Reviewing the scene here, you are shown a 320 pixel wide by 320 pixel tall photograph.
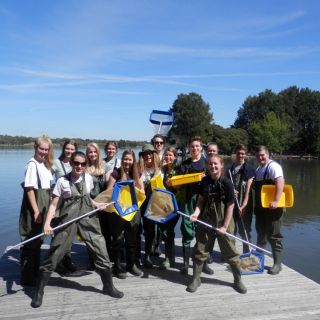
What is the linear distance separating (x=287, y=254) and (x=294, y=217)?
520cm

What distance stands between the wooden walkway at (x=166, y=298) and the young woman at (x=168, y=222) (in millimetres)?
182

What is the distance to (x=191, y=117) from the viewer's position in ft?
251

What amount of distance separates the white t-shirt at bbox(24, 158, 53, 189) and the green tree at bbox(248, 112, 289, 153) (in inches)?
2826

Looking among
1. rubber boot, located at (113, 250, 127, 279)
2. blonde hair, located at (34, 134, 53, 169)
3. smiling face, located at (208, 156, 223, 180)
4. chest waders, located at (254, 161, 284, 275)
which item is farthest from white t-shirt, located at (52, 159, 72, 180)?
chest waders, located at (254, 161, 284, 275)

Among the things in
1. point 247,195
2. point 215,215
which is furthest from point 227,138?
point 215,215

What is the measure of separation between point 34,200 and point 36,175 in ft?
1.04

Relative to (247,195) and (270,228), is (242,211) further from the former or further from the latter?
(270,228)

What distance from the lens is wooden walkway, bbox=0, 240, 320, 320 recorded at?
422 cm

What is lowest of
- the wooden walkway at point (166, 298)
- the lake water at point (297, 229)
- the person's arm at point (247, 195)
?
the lake water at point (297, 229)

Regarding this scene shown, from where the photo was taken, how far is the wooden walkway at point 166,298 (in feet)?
13.8

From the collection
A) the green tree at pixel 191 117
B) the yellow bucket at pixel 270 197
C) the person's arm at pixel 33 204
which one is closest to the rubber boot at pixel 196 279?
the yellow bucket at pixel 270 197

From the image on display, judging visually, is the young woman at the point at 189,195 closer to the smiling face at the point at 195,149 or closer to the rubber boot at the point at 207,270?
the smiling face at the point at 195,149

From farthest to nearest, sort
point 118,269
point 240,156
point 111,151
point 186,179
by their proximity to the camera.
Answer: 1. point 240,156
2. point 111,151
3. point 186,179
4. point 118,269

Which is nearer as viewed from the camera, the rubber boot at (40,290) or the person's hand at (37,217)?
the rubber boot at (40,290)
